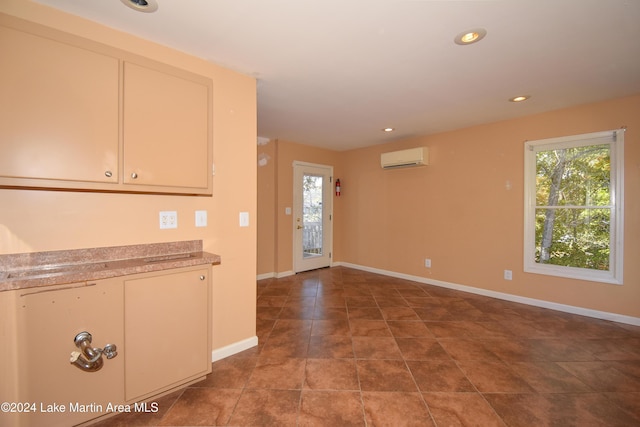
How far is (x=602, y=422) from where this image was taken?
1570 millimetres

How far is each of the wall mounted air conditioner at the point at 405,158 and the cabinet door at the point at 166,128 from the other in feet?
11.2

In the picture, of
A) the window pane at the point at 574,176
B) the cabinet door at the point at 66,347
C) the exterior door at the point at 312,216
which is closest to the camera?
the cabinet door at the point at 66,347

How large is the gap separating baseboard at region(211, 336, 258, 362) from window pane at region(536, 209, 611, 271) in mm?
3683

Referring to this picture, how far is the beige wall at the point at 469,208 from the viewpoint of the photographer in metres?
2.92

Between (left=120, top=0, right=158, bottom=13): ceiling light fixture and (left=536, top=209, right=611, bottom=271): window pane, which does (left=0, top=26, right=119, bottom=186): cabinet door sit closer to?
(left=120, top=0, right=158, bottom=13): ceiling light fixture

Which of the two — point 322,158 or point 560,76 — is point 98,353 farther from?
point 322,158

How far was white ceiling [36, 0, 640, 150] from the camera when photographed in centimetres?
161

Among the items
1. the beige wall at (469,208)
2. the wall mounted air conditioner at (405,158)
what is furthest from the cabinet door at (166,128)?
the wall mounted air conditioner at (405,158)

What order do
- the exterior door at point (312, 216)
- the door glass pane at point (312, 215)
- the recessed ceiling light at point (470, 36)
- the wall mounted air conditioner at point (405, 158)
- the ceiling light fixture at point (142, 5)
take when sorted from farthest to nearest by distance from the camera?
1. the door glass pane at point (312, 215)
2. the exterior door at point (312, 216)
3. the wall mounted air conditioner at point (405, 158)
4. the recessed ceiling light at point (470, 36)
5. the ceiling light fixture at point (142, 5)

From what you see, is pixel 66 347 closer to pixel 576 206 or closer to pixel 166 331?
pixel 166 331

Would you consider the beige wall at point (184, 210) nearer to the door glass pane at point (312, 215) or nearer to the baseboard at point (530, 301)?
the door glass pane at point (312, 215)

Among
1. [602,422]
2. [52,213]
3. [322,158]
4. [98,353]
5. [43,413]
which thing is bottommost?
[602,422]

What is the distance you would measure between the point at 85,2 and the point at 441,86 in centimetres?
282

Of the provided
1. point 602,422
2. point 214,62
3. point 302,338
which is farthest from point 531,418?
point 214,62
